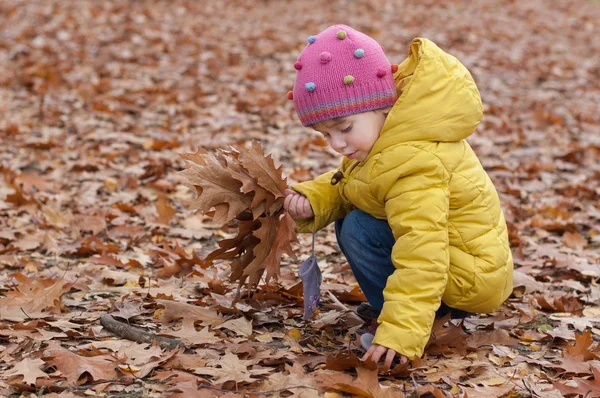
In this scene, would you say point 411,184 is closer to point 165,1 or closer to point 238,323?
point 238,323

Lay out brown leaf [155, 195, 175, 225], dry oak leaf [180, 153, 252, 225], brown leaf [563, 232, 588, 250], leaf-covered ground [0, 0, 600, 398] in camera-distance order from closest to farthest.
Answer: leaf-covered ground [0, 0, 600, 398]
dry oak leaf [180, 153, 252, 225]
brown leaf [563, 232, 588, 250]
brown leaf [155, 195, 175, 225]

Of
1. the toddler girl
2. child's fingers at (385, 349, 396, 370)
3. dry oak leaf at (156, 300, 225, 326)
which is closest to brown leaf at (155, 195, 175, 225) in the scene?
dry oak leaf at (156, 300, 225, 326)

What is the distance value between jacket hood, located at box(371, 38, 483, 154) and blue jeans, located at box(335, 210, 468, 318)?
31cm

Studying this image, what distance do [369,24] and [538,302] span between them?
32.0ft

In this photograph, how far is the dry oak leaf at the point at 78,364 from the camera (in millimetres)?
2518

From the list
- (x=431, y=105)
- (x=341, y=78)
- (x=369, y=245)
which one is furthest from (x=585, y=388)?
(x=341, y=78)

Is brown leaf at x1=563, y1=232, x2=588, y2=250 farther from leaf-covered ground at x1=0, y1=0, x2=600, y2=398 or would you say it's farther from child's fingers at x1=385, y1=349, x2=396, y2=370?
child's fingers at x1=385, y1=349, x2=396, y2=370

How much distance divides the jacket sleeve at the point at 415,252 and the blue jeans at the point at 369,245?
0.22 metres

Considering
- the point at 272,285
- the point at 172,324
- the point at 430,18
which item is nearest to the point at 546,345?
the point at 272,285

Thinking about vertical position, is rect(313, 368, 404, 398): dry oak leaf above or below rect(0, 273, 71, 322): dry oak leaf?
below

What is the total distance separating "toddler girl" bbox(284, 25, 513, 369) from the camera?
255 cm

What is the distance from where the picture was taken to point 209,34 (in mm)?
11312

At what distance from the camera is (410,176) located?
261 centimetres

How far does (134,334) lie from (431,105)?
1.44m
